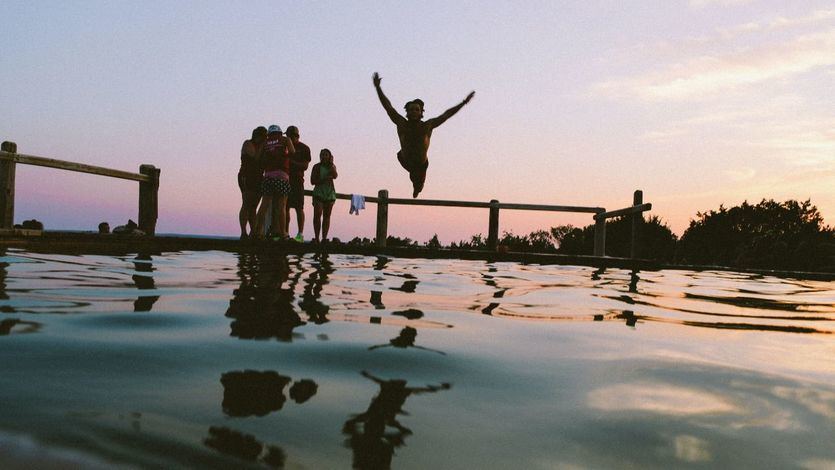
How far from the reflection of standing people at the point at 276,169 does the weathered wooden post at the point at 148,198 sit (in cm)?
344

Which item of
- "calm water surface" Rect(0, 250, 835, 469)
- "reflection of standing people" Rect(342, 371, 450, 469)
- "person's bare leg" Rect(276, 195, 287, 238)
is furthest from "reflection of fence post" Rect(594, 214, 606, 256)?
"reflection of standing people" Rect(342, 371, 450, 469)

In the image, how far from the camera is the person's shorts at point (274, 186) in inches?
364

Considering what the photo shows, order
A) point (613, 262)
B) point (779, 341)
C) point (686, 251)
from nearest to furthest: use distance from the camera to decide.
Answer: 1. point (779, 341)
2. point (613, 262)
3. point (686, 251)

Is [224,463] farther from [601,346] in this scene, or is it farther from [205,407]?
[601,346]

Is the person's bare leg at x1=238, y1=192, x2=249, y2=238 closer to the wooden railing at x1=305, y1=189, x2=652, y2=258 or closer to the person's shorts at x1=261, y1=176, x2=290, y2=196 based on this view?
the person's shorts at x1=261, y1=176, x2=290, y2=196

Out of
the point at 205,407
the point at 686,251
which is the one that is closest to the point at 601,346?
the point at 205,407

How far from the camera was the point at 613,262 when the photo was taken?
9.14 metres

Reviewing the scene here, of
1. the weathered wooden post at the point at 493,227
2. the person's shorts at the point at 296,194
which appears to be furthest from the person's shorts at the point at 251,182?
the weathered wooden post at the point at 493,227

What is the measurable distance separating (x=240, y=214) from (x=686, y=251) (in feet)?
66.4

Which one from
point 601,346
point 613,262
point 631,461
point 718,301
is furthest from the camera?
point 613,262

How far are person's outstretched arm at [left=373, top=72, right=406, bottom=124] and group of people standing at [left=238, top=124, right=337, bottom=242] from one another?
1636 mm

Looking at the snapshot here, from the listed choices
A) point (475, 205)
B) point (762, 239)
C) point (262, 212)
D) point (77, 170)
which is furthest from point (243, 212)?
point (762, 239)

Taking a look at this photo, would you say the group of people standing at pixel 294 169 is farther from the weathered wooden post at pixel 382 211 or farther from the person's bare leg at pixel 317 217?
the weathered wooden post at pixel 382 211

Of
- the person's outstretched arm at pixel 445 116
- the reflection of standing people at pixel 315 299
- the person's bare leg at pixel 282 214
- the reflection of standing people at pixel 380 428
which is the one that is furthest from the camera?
the person's bare leg at pixel 282 214
